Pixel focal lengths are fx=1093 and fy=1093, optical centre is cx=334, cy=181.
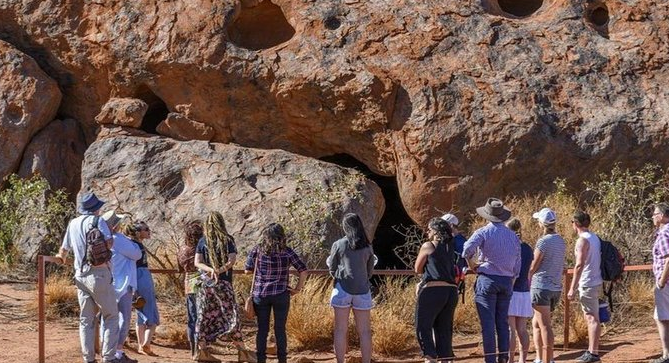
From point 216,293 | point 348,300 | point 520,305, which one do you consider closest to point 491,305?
point 520,305

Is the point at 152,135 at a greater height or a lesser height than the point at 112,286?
greater

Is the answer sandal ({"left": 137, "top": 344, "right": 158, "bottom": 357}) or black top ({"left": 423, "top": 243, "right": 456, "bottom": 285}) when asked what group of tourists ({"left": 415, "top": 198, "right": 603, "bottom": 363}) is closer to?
black top ({"left": 423, "top": 243, "right": 456, "bottom": 285})

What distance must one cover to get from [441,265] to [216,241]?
1913mm

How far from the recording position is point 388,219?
1689 centimetres

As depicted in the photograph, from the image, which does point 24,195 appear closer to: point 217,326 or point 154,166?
point 154,166

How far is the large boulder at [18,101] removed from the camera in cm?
1485

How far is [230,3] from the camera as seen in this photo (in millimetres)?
14703

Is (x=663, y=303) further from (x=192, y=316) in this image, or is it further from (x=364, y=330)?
(x=192, y=316)

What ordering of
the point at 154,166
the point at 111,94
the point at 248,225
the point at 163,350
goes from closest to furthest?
the point at 163,350, the point at 248,225, the point at 154,166, the point at 111,94

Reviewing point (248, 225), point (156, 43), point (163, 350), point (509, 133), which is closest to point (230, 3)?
point (156, 43)

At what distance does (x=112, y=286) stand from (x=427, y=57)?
6842 millimetres

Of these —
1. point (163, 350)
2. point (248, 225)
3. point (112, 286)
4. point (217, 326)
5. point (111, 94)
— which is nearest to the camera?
point (112, 286)

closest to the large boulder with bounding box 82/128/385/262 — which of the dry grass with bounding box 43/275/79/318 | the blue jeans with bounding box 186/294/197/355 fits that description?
the dry grass with bounding box 43/275/79/318

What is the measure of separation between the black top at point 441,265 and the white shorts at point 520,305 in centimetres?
88
